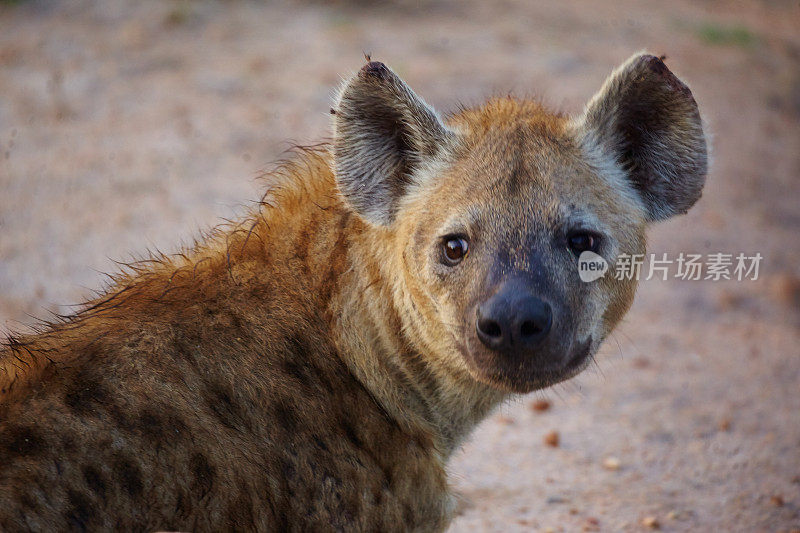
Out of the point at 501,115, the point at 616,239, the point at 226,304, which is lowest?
the point at 226,304

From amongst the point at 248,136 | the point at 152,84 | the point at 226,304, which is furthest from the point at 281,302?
the point at 152,84

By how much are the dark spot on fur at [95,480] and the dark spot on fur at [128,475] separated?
0.11 feet

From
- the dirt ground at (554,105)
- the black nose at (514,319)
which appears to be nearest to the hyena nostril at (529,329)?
the black nose at (514,319)

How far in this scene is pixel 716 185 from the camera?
6668 mm

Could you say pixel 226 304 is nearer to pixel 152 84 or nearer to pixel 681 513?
pixel 681 513

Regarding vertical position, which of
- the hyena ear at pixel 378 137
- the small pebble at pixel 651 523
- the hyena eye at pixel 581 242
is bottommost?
the small pebble at pixel 651 523

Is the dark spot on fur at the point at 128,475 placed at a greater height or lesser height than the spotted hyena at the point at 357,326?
lesser

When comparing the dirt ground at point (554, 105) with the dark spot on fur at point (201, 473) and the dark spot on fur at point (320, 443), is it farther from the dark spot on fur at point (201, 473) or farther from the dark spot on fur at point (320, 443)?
the dark spot on fur at point (201, 473)

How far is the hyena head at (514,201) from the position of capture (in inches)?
93.0

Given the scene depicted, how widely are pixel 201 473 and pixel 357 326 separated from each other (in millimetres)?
648

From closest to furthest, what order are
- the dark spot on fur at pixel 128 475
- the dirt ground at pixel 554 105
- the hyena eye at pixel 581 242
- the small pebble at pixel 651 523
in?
the dark spot on fur at pixel 128 475, the hyena eye at pixel 581 242, the small pebble at pixel 651 523, the dirt ground at pixel 554 105

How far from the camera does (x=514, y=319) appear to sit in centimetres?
226

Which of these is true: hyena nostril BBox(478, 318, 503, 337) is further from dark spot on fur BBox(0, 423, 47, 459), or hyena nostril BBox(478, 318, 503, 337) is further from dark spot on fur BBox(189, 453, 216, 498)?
dark spot on fur BBox(0, 423, 47, 459)

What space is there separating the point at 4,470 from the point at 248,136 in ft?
15.6
